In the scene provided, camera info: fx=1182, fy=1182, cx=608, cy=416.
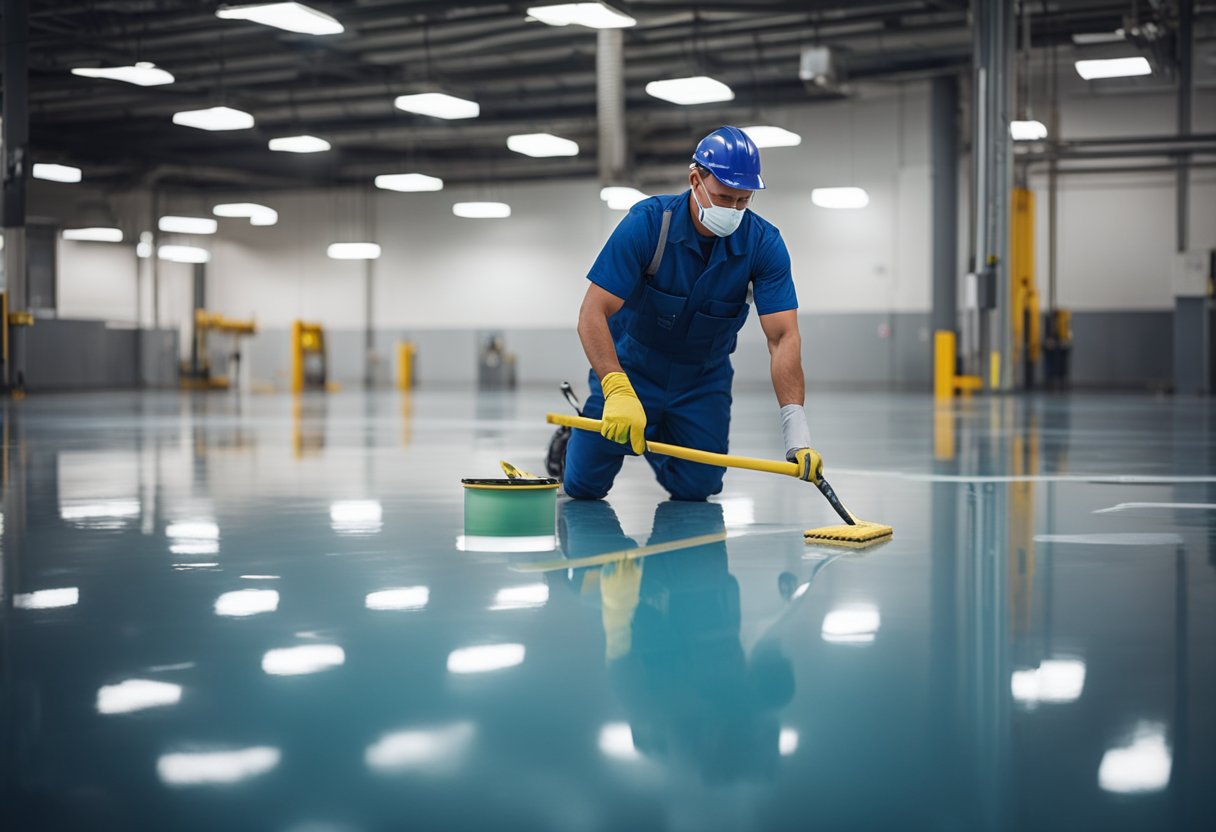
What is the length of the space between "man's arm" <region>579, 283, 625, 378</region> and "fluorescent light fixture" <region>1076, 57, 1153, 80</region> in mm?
10313

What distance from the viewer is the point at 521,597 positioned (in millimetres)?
2666

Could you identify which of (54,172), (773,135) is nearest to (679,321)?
(773,135)

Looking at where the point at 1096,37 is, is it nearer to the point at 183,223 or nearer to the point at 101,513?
the point at 183,223

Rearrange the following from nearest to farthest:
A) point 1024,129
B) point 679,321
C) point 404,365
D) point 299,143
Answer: point 679,321, point 1024,129, point 299,143, point 404,365

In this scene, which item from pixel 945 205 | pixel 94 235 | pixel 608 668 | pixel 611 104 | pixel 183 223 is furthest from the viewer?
pixel 94 235

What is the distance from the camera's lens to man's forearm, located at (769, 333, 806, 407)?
4.08m

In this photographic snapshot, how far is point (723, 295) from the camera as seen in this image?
4336mm

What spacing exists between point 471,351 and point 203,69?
10.0m

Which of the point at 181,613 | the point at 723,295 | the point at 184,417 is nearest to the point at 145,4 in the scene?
the point at 184,417

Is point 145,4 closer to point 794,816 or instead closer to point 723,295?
point 723,295

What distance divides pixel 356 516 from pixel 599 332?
1089mm

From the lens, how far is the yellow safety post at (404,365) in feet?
87.2

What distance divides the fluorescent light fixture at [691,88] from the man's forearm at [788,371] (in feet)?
27.1

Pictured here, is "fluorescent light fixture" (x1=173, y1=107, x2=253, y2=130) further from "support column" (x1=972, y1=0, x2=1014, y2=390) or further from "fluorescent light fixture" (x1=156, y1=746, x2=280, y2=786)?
"fluorescent light fixture" (x1=156, y1=746, x2=280, y2=786)
